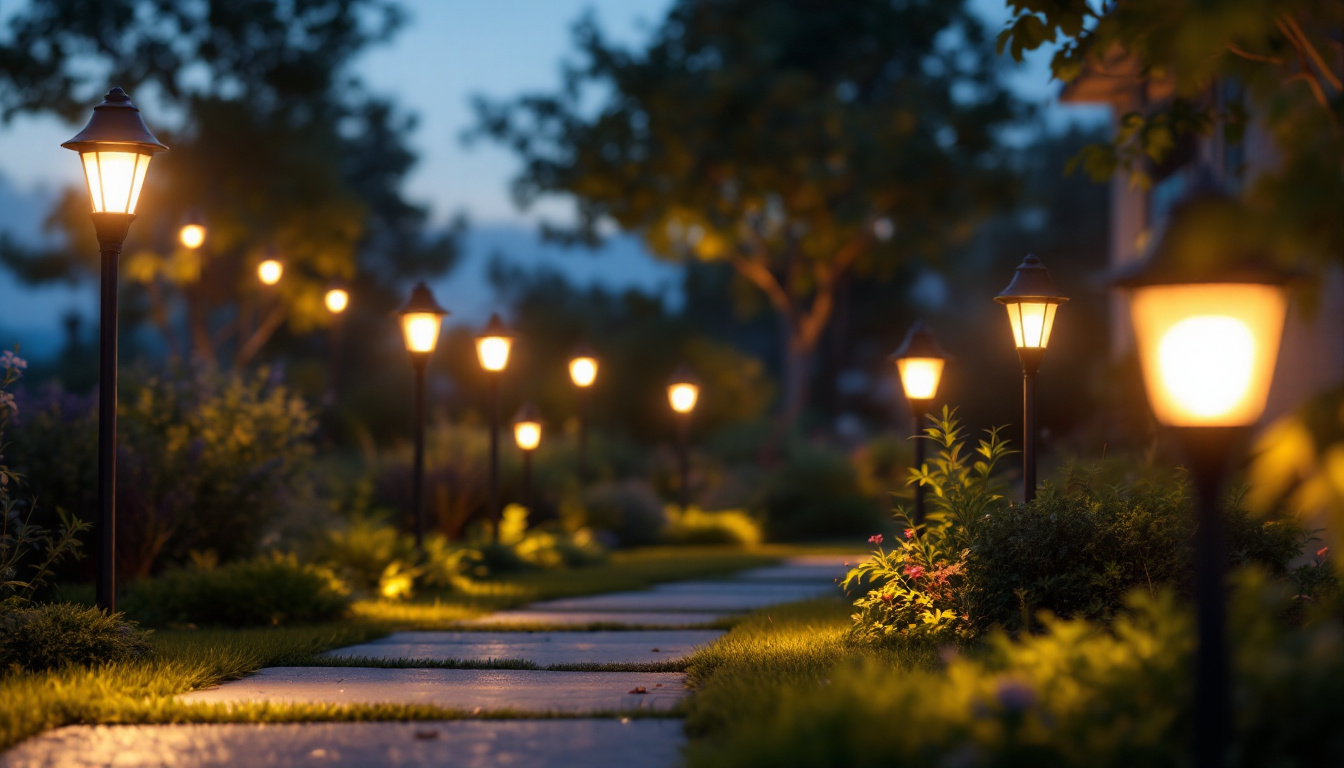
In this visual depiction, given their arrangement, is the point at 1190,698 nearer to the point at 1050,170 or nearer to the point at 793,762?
the point at 793,762

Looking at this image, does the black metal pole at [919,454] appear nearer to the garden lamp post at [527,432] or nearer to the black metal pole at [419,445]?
the black metal pole at [419,445]

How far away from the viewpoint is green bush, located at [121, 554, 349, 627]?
9414 mm

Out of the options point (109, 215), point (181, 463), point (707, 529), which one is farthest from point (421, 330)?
point (707, 529)

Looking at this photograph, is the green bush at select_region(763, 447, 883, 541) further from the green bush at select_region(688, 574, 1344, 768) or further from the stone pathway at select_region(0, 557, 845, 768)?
the green bush at select_region(688, 574, 1344, 768)

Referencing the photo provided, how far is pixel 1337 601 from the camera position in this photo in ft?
18.4

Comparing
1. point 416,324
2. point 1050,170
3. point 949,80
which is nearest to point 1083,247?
point 1050,170

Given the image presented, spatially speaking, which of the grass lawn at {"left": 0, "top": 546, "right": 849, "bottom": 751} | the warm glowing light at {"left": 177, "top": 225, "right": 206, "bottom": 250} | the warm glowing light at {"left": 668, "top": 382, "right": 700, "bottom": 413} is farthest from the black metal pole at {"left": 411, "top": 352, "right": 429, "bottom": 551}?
the warm glowing light at {"left": 668, "top": 382, "right": 700, "bottom": 413}

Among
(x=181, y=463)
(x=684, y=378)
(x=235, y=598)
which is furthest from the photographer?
(x=684, y=378)

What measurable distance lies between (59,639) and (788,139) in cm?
2462

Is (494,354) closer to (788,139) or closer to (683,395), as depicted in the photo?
(683,395)

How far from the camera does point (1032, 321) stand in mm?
8398

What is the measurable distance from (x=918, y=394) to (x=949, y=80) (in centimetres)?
2459

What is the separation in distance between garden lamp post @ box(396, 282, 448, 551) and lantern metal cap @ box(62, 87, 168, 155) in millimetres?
5101

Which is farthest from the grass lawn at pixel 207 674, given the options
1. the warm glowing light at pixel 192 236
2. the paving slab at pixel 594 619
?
the warm glowing light at pixel 192 236
